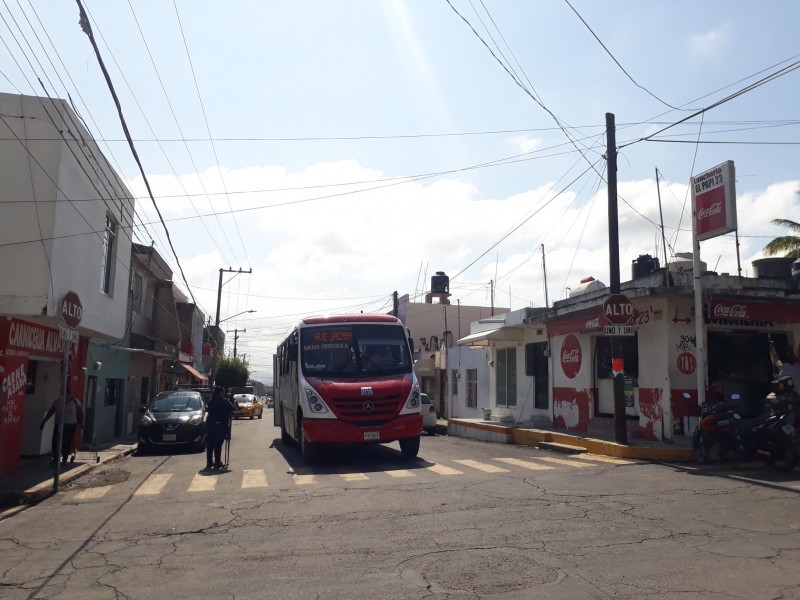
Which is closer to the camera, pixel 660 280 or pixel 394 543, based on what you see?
pixel 394 543

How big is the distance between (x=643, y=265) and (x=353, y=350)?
31.0ft

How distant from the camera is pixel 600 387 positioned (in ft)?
62.3

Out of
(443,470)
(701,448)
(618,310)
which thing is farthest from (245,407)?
(701,448)

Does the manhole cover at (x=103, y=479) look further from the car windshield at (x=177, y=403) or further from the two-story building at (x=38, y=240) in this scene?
the car windshield at (x=177, y=403)

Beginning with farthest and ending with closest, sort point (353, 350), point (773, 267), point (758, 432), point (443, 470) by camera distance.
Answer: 1. point (773, 267)
2. point (353, 350)
3. point (443, 470)
4. point (758, 432)

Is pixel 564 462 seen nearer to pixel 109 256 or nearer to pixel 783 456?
pixel 783 456

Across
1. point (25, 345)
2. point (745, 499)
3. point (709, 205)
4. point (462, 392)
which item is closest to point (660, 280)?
point (709, 205)

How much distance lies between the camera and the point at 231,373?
2773 inches

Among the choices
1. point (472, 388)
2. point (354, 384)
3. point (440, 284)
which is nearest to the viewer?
point (354, 384)

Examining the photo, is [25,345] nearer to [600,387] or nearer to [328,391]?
[328,391]

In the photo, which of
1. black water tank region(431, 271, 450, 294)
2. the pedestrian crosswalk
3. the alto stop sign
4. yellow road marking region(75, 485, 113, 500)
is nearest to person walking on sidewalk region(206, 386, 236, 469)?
the pedestrian crosswalk

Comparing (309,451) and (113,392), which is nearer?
(309,451)

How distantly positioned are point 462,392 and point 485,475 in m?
22.6

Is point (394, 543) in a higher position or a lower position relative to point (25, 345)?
lower
